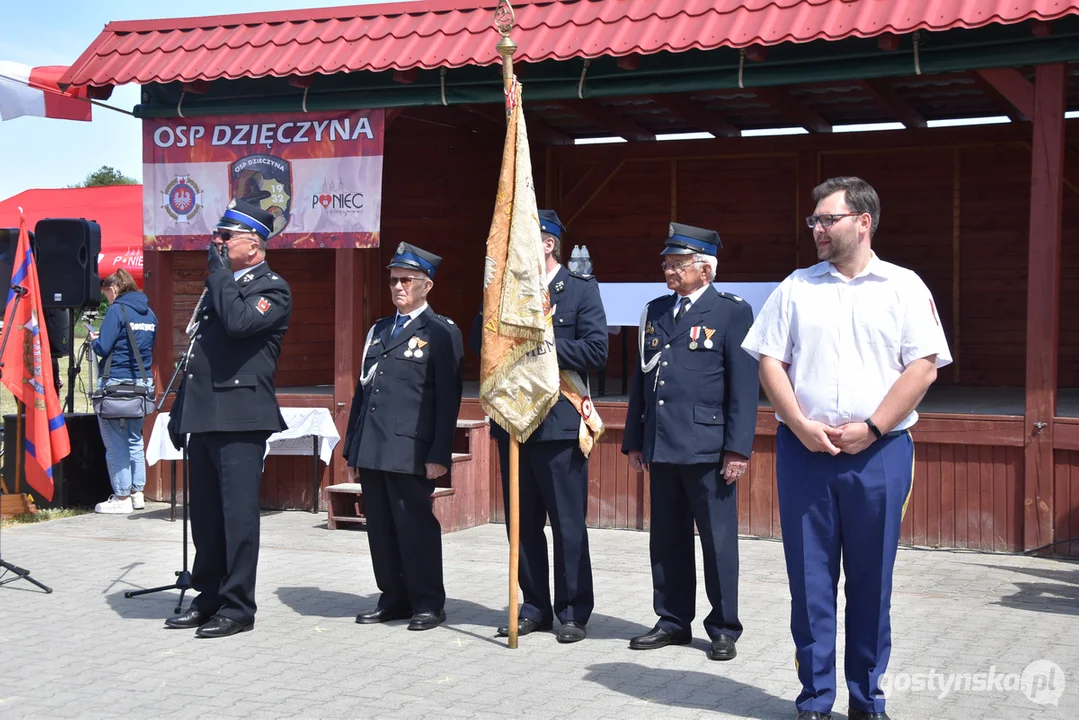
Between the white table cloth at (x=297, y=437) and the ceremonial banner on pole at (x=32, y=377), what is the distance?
5.51ft

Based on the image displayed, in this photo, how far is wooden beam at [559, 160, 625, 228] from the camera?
1343 centimetres

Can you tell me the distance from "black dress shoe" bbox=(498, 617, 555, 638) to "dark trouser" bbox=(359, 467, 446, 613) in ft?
1.37

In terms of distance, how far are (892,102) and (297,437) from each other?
5793 mm

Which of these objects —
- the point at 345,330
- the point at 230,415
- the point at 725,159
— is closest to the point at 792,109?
the point at 725,159

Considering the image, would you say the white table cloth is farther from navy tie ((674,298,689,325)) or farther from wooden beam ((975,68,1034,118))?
wooden beam ((975,68,1034,118))

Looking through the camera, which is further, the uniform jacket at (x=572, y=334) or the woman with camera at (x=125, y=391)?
the woman with camera at (x=125, y=391)

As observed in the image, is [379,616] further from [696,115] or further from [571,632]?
[696,115]

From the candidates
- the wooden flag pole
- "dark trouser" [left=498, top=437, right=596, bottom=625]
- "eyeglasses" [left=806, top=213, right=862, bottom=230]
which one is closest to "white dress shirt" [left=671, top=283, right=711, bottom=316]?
"dark trouser" [left=498, top=437, right=596, bottom=625]

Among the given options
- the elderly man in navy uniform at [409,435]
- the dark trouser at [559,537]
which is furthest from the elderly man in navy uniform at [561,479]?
the elderly man in navy uniform at [409,435]

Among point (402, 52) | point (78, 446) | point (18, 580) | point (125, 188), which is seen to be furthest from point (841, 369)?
point (125, 188)

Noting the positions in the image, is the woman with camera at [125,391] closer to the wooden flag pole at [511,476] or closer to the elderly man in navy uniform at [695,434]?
the wooden flag pole at [511,476]

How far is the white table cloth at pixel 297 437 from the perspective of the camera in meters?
9.56

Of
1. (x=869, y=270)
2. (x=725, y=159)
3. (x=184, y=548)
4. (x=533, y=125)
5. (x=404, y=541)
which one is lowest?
(x=184, y=548)

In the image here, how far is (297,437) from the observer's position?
967cm
